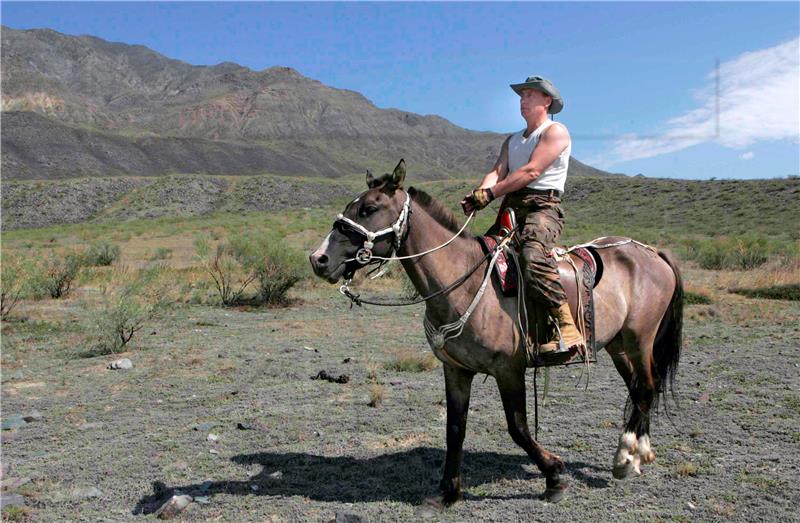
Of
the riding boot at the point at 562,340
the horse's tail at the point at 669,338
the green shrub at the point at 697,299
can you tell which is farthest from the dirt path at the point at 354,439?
the green shrub at the point at 697,299

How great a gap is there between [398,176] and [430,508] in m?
2.42

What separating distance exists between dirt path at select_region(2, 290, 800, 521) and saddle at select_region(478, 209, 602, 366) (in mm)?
1204

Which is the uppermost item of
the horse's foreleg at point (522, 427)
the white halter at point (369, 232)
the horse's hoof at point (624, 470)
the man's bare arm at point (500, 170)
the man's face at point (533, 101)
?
the man's face at point (533, 101)

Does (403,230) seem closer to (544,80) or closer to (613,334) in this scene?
(544,80)

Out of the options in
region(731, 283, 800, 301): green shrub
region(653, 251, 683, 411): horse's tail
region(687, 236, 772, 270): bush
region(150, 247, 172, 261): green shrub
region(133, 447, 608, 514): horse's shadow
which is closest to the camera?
region(133, 447, 608, 514): horse's shadow

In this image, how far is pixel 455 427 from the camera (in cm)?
476

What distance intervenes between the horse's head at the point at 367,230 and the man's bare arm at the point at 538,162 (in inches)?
28.3

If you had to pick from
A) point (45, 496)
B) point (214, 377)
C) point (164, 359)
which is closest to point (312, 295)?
point (164, 359)

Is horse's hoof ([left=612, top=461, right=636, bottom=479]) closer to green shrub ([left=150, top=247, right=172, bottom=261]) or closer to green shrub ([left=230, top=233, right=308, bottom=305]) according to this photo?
green shrub ([left=230, top=233, right=308, bottom=305])

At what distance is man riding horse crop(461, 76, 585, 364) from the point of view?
452 cm

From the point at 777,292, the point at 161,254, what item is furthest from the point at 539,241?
the point at 161,254

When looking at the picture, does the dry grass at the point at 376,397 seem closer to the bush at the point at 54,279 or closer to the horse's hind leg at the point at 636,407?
the horse's hind leg at the point at 636,407

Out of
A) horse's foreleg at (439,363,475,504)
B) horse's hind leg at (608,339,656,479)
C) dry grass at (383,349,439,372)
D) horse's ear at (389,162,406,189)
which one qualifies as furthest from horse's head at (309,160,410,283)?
dry grass at (383,349,439,372)

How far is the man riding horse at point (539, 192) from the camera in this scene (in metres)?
4.52
